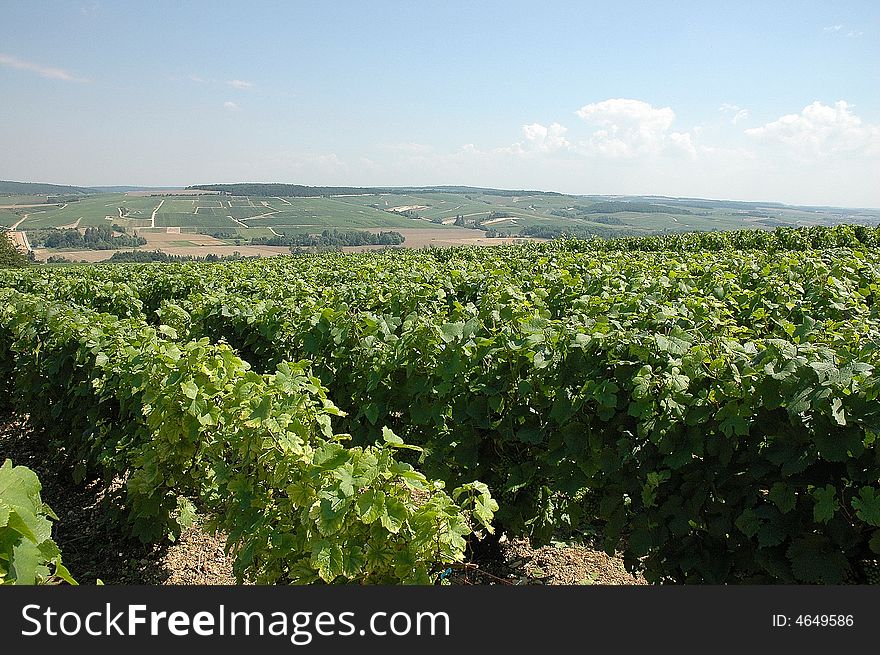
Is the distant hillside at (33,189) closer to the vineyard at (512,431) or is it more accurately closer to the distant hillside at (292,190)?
the distant hillside at (292,190)

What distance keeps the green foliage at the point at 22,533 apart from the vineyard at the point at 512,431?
25mm

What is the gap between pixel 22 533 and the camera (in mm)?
1489

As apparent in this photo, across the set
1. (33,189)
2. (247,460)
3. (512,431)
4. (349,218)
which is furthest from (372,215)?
(33,189)

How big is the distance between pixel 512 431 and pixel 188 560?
9.20 ft

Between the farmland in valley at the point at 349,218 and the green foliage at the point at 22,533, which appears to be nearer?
the green foliage at the point at 22,533

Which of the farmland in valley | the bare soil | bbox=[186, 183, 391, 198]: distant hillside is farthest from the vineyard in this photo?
bbox=[186, 183, 391, 198]: distant hillside

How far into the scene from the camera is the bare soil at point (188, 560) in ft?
13.1

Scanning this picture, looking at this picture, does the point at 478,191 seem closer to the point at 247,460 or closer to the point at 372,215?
the point at 372,215

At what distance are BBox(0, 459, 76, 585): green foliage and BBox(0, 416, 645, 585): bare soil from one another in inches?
94.6

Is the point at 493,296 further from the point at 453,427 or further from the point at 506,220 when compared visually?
the point at 506,220

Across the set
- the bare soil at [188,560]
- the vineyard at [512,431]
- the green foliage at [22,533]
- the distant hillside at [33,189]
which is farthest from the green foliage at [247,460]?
the distant hillside at [33,189]

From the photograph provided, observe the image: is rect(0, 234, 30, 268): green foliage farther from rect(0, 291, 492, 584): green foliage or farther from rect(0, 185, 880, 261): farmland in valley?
rect(0, 291, 492, 584): green foliage

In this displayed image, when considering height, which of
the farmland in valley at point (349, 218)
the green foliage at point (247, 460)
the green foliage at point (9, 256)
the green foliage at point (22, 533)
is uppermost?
the farmland in valley at point (349, 218)

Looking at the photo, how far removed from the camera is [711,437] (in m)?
2.55
